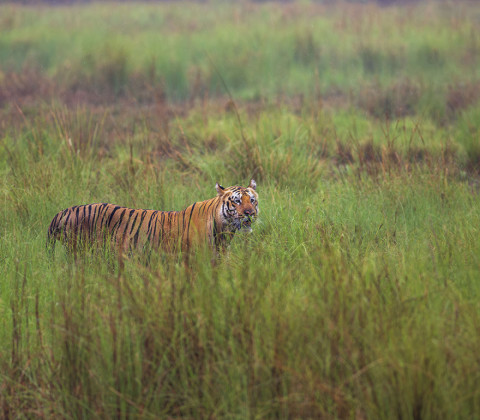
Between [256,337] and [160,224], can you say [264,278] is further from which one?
[160,224]

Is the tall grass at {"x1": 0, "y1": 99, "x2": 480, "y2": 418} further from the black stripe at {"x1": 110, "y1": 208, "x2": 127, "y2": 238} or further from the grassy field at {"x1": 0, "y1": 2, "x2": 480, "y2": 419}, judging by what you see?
the black stripe at {"x1": 110, "y1": 208, "x2": 127, "y2": 238}

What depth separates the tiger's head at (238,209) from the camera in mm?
3541

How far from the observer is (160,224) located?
379cm

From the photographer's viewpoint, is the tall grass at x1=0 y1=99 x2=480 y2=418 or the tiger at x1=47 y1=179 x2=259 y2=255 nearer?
the tall grass at x1=0 y1=99 x2=480 y2=418

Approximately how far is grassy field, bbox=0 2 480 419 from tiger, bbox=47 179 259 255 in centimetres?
15

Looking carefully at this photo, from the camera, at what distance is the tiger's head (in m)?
3.54

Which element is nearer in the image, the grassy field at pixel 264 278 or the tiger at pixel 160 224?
the grassy field at pixel 264 278

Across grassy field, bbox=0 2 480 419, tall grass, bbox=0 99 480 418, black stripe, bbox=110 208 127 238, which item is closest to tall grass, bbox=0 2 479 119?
grassy field, bbox=0 2 480 419

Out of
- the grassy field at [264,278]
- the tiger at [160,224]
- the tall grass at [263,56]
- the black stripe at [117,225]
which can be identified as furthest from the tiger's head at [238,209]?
the tall grass at [263,56]

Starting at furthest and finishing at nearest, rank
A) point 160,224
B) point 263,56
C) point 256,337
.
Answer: point 263,56 → point 160,224 → point 256,337

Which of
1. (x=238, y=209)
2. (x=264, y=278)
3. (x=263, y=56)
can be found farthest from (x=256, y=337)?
(x=263, y=56)

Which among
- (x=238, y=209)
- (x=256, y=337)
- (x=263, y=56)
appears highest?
(x=263, y=56)

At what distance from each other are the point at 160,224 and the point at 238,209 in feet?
1.80

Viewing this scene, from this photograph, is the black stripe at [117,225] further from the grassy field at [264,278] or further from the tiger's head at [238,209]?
the tiger's head at [238,209]
